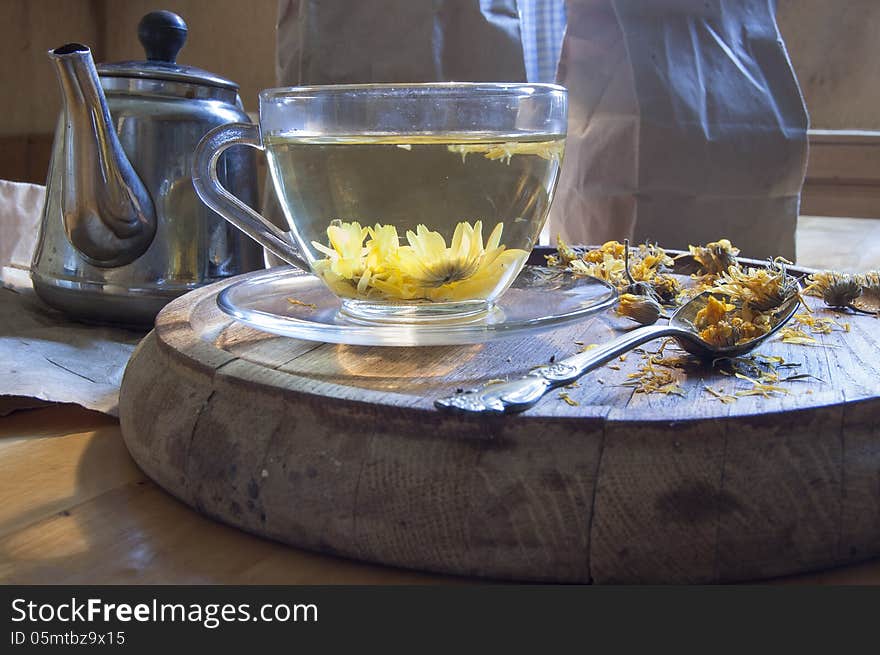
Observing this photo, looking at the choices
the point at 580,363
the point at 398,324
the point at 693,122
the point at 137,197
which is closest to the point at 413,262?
the point at 398,324

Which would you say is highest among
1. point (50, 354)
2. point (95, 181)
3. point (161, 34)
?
point (161, 34)

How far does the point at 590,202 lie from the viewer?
39.8 inches

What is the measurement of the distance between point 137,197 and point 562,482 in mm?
462

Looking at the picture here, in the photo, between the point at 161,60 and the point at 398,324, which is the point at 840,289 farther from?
the point at 161,60

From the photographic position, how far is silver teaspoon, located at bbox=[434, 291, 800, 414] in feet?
1.16

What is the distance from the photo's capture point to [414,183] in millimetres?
509

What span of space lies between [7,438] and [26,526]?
0.43 feet

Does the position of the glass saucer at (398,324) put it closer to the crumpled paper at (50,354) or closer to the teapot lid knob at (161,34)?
the crumpled paper at (50,354)

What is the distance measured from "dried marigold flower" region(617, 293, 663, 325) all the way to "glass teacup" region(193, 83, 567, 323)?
2.7 inches

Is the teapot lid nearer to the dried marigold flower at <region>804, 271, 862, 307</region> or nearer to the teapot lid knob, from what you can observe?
the teapot lid knob

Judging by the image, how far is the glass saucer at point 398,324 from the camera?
1.49 ft

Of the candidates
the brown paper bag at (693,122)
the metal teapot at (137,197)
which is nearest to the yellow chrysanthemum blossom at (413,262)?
the metal teapot at (137,197)

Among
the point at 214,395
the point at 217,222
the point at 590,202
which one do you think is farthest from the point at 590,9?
the point at 214,395

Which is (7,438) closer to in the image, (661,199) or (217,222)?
(217,222)
